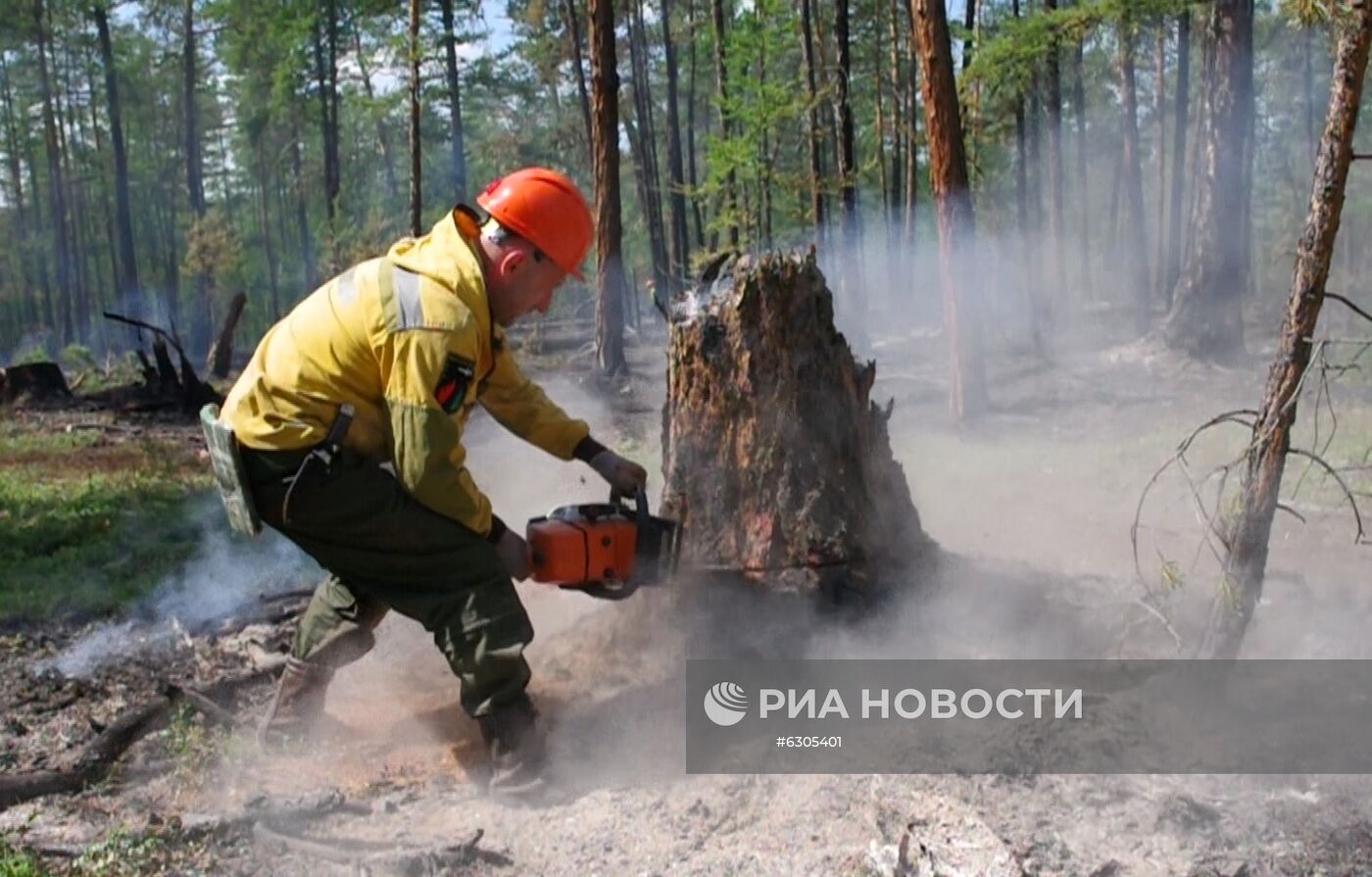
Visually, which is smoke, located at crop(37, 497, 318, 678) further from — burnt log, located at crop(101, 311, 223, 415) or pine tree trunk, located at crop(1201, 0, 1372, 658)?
burnt log, located at crop(101, 311, 223, 415)

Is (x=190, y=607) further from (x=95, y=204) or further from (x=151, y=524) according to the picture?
(x=95, y=204)

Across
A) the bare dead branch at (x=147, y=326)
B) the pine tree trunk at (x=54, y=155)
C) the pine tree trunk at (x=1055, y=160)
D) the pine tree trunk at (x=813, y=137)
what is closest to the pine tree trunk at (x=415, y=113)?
the bare dead branch at (x=147, y=326)

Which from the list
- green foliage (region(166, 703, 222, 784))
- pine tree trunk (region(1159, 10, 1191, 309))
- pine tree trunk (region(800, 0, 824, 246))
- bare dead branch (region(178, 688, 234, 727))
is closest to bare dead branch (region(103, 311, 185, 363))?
bare dead branch (region(178, 688, 234, 727))

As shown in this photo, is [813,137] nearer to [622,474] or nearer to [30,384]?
[30,384]

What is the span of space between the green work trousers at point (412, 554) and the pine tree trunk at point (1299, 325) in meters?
2.41

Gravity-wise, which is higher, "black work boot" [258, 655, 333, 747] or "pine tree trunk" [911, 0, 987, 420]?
"pine tree trunk" [911, 0, 987, 420]

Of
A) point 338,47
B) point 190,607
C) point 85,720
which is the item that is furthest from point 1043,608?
point 338,47

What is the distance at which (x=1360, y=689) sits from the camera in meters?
3.81

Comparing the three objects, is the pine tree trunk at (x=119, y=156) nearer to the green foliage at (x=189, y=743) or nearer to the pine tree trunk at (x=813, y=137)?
the pine tree trunk at (x=813, y=137)

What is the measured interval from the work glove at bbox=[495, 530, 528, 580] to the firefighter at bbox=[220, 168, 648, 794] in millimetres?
15

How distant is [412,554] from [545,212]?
4.03 feet

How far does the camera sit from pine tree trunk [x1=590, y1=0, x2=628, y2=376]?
13.7 m

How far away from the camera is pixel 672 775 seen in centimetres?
363

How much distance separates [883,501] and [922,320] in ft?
80.2
